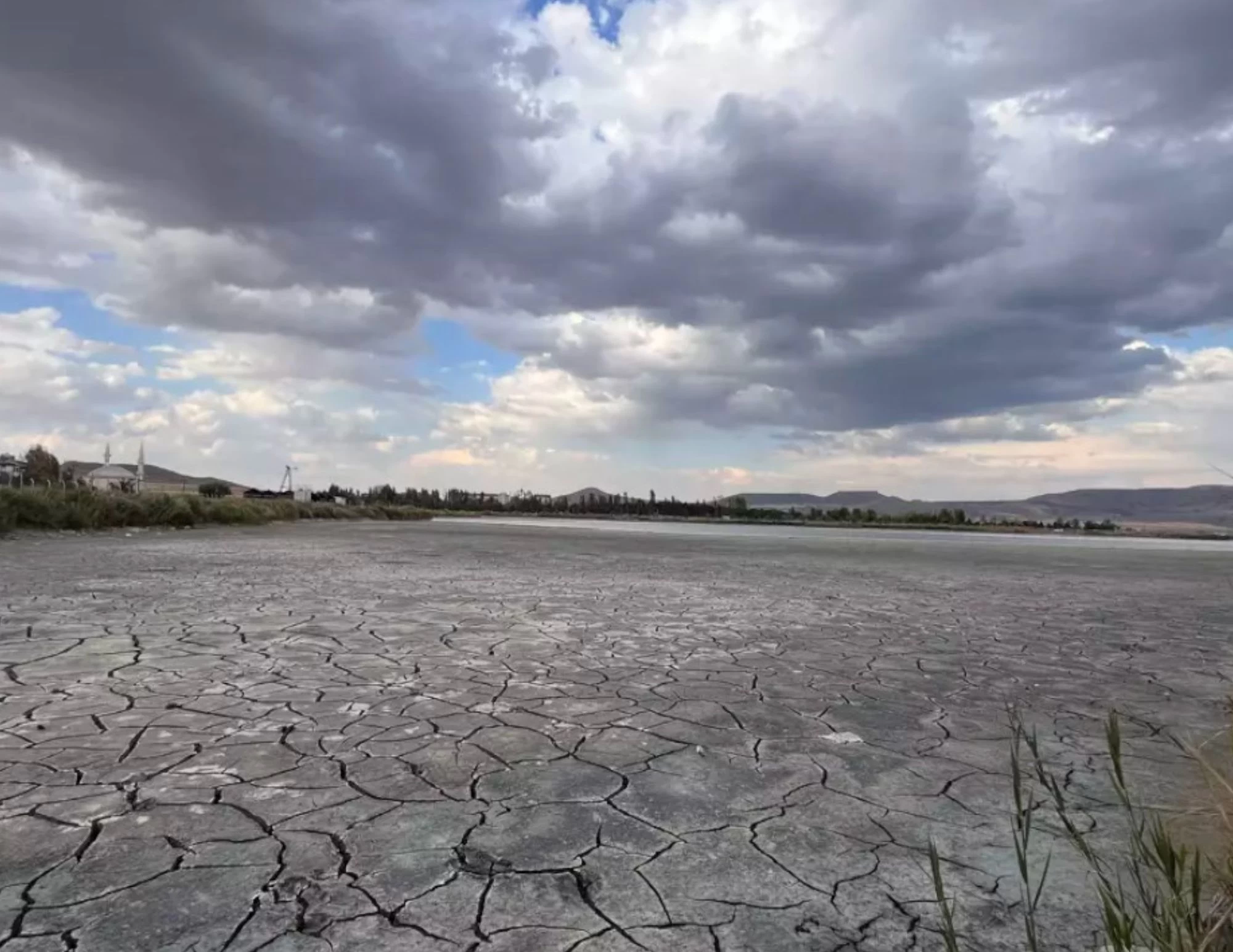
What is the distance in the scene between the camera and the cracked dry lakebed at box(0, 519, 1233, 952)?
1621 mm

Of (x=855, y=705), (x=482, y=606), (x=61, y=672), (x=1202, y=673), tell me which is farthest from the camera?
(x=482, y=606)

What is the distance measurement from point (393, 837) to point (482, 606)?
4407mm

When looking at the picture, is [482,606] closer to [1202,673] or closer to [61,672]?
[61,672]

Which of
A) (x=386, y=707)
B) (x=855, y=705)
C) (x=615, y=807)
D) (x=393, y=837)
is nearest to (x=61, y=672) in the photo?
(x=386, y=707)

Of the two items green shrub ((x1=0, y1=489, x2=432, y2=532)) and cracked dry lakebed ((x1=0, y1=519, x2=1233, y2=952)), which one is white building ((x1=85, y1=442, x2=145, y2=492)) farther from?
cracked dry lakebed ((x1=0, y1=519, x2=1233, y2=952))

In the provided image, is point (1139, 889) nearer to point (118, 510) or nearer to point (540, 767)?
point (540, 767)

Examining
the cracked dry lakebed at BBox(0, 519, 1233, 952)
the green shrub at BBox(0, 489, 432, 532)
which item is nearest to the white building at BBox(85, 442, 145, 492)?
the green shrub at BBox(0, 489, 432, 532)

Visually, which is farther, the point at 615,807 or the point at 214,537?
the point at 214,537

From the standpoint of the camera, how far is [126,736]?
2.71 meters

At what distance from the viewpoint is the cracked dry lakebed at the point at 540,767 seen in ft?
5.32

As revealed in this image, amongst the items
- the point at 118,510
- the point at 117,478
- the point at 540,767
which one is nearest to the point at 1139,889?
the point at 540,767

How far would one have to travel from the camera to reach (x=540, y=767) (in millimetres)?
2504

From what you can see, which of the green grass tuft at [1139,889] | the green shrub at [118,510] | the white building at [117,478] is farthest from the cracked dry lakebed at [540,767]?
the white building at [117,478]

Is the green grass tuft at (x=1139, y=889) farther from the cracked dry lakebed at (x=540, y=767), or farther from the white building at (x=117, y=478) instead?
the white building at (x=117, y=478)
